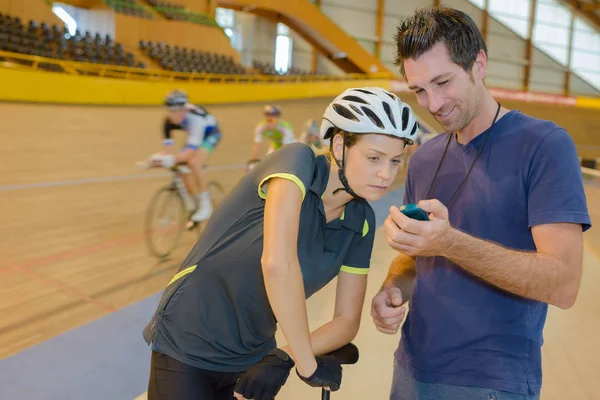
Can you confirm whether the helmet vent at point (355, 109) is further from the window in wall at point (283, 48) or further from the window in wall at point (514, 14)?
the window in wall at point (514, 14)

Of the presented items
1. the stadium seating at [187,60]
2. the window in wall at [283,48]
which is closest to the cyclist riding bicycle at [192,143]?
the stadium seating at [187,60]

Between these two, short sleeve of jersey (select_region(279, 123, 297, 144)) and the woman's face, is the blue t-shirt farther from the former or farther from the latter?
short sleeve of jersey (select_region(279, 123, 297, 144))

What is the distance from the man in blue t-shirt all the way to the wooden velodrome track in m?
1.70

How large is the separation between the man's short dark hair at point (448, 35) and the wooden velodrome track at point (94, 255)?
2150mm

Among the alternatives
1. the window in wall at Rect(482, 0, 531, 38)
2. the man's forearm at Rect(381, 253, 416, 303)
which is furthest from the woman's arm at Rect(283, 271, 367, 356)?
the window in wall at Rect(482, 0, 531, 38)

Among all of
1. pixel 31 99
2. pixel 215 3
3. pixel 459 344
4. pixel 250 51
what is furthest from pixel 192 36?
pixel 459 344

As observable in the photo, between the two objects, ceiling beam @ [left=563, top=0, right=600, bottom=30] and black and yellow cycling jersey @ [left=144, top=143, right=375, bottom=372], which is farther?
ceiling beam @ [left=563, top=0, right=600, bottom=30]

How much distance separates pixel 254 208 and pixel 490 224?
0.60 m

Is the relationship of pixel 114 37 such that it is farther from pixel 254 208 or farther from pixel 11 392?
pixel 254 208

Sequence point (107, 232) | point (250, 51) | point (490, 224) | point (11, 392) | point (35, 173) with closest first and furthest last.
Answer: point (490, 224), point (11, 392), point (107, 232), point (35, 173), point (250, 51)

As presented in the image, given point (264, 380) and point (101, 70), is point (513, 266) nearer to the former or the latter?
point (264, 380)

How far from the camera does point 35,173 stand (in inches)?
312

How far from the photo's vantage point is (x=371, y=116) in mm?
1459

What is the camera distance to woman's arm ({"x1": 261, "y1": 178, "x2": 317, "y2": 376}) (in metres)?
1.24
